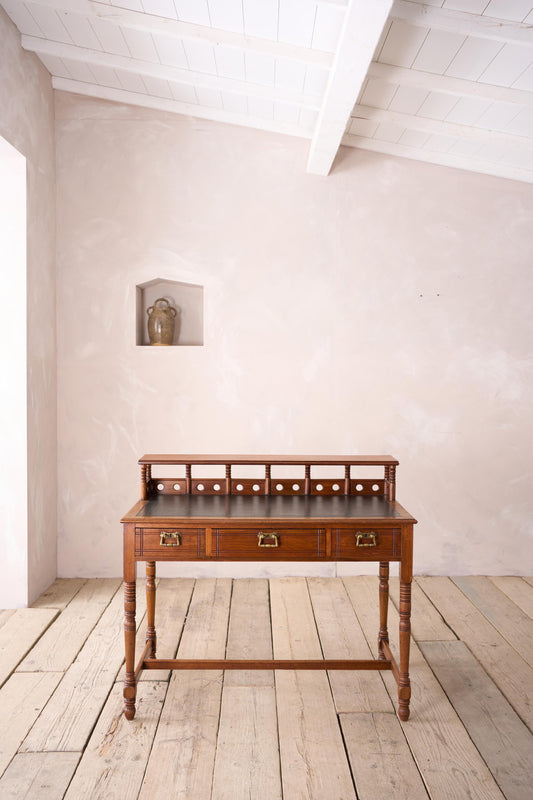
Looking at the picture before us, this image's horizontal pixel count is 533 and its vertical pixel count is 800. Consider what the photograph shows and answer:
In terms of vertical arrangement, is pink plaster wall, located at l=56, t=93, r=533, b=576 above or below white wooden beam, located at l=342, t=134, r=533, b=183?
below

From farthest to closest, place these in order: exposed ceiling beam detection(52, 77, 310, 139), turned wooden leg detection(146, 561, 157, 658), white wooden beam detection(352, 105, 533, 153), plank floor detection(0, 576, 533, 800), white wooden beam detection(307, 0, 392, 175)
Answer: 1. exposed ceiling beam detection(52, 77, 310, 139)
2. white wooden beam detection(352, 105, 533, 153)
3. turned wooden leg detection(146, 561, 157, 658)
4. white wooden beam detection(307, 0, 392, 175)
5. plank floor detection(0, 576, 533, 800)

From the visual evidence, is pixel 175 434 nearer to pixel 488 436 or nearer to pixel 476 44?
pixel 488 436

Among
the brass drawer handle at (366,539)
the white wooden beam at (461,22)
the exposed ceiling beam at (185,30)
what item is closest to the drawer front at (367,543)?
the brass drawer handle at (366,539)

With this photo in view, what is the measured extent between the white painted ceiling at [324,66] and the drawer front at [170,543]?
2269 millimetres

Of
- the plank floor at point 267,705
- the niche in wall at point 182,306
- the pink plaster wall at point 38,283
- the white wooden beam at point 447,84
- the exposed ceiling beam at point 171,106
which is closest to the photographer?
the plank floor at point 267,705

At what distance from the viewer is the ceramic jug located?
4363 millimetres

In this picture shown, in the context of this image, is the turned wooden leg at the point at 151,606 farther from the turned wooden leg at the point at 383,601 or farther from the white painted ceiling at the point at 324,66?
the white painted ceiling at the point at 324,66

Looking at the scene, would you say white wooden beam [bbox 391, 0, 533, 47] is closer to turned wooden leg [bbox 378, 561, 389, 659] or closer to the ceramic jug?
the ceramic jug

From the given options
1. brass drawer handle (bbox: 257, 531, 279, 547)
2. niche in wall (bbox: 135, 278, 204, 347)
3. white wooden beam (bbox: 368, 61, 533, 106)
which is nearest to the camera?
brass drawer handle (bbox: 257, 531, 279, 547)

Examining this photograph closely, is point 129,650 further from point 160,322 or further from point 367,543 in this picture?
point 160,322

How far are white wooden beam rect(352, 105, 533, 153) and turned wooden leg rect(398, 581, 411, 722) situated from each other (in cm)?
278

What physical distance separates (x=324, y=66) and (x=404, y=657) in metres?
2.89

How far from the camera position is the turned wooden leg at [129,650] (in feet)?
8.55

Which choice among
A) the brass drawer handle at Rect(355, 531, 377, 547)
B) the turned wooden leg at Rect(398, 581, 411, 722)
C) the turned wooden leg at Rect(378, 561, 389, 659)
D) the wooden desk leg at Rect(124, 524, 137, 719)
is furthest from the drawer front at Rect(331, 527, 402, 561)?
the wooden desk leg at Rect(124, 524, 137, 719)
